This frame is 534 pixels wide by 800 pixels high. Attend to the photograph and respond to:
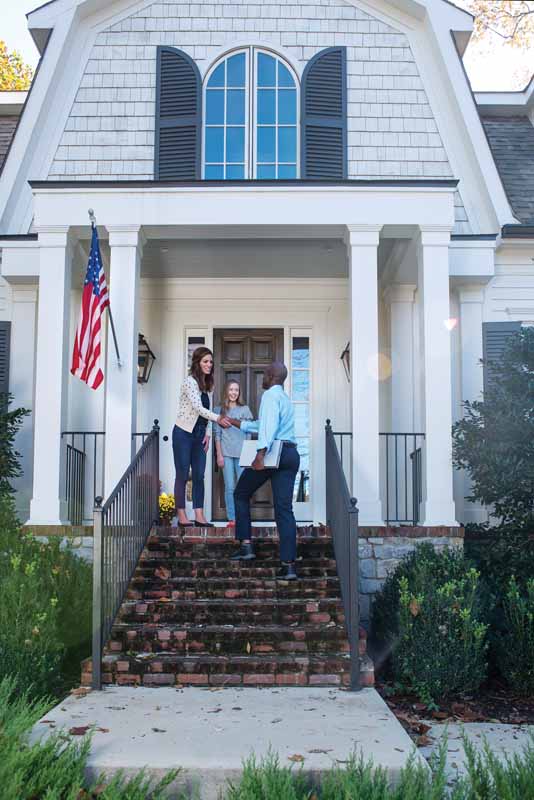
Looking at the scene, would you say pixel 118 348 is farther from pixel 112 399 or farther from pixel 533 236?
pixel 533 236

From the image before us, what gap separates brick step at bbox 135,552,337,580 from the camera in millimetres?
7125

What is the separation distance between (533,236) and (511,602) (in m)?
4.50

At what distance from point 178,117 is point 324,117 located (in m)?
1.56

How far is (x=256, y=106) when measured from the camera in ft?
31.8

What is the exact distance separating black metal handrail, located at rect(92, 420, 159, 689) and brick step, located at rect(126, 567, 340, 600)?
0.17m

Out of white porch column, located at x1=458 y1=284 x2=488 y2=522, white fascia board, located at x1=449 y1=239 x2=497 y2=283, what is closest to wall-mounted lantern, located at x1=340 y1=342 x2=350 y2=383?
white porch column, located at x1=458 y1=284 x2=488 y2=522

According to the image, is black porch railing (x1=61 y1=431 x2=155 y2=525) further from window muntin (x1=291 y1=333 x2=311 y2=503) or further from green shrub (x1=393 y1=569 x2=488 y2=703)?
green shrub (x1=393 y1=569 x2=488 y2=703)

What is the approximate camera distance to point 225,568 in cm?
719

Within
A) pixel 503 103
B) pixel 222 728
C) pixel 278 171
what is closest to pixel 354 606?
pixel 222 728

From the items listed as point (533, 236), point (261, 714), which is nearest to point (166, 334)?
point (533, 236)

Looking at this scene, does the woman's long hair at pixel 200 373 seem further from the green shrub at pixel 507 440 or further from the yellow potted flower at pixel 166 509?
the green shrub at pixel 507 440

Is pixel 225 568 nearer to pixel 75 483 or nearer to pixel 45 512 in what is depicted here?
pixel 45 512

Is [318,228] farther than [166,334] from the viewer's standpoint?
No

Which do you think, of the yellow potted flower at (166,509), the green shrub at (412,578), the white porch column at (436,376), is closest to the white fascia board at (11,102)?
the yellow potted flower at (166,509)
